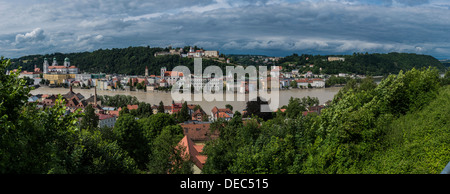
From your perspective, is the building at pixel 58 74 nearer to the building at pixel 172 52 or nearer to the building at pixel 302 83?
the building at pixel 172 52

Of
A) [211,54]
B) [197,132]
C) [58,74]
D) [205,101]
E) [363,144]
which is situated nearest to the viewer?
[363,144]

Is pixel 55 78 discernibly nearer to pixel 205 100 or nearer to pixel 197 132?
pixel 205 100

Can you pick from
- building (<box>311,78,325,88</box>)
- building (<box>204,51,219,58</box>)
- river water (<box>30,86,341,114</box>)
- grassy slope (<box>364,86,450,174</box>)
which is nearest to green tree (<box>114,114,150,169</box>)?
grassy slope (<box>364,86,450,174</box>)

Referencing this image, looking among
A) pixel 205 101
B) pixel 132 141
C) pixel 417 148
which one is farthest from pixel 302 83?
pixel 417 148

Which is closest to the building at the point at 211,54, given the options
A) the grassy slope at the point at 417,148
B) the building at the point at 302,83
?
the building at the point at 302,83

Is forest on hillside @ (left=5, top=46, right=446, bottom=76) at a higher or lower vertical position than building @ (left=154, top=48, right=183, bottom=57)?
lower

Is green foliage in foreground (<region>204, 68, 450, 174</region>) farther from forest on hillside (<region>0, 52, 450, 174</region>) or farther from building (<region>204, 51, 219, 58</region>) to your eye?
building (<region>204, 51, 219, 58</region>)
